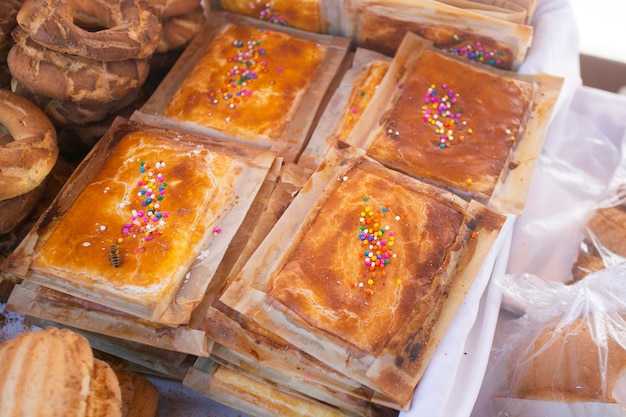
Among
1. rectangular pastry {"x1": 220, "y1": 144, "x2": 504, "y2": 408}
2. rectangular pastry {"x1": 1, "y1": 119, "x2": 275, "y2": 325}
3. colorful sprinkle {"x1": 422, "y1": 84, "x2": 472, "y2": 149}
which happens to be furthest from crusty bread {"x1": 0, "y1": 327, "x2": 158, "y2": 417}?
colorful sprinkle {"x1": 422, "y1": 84, "x2": 472, "y2": 149}

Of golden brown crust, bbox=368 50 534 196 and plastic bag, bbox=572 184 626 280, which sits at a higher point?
golden brown crust, bbox=368 50 534 196

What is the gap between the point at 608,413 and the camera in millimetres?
1714

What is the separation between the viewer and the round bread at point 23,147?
1.85 metres

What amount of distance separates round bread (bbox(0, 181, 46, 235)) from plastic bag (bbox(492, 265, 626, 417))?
1858mm

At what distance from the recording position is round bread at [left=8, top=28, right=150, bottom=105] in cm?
205

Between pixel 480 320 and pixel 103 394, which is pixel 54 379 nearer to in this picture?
pixel 103 394

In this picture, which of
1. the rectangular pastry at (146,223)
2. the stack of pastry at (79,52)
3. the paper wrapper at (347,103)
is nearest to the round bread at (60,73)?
the stack of pastry at (79,52)

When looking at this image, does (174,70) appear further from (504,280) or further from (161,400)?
(504,280)

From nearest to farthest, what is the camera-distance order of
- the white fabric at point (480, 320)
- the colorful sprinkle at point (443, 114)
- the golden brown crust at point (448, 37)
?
1. the white fabric at point (480, 320)
2. the colorful sprinkle at point (443, 114)
3. the golden brown crust at point (448, 37)

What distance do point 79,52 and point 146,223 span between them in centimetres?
67

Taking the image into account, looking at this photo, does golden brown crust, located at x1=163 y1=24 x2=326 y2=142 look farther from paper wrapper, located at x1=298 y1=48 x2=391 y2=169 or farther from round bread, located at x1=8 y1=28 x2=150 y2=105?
round bread, located at x1=8 y1=28 x2=150 y2=105

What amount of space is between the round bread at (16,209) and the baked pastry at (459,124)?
130 centimetres

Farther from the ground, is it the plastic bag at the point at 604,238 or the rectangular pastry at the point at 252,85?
the rectangular pastry at the point at 252,85

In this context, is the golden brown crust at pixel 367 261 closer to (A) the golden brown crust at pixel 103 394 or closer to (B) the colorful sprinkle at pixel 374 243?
(B) the colorful sprinkle at pixel 374 243
